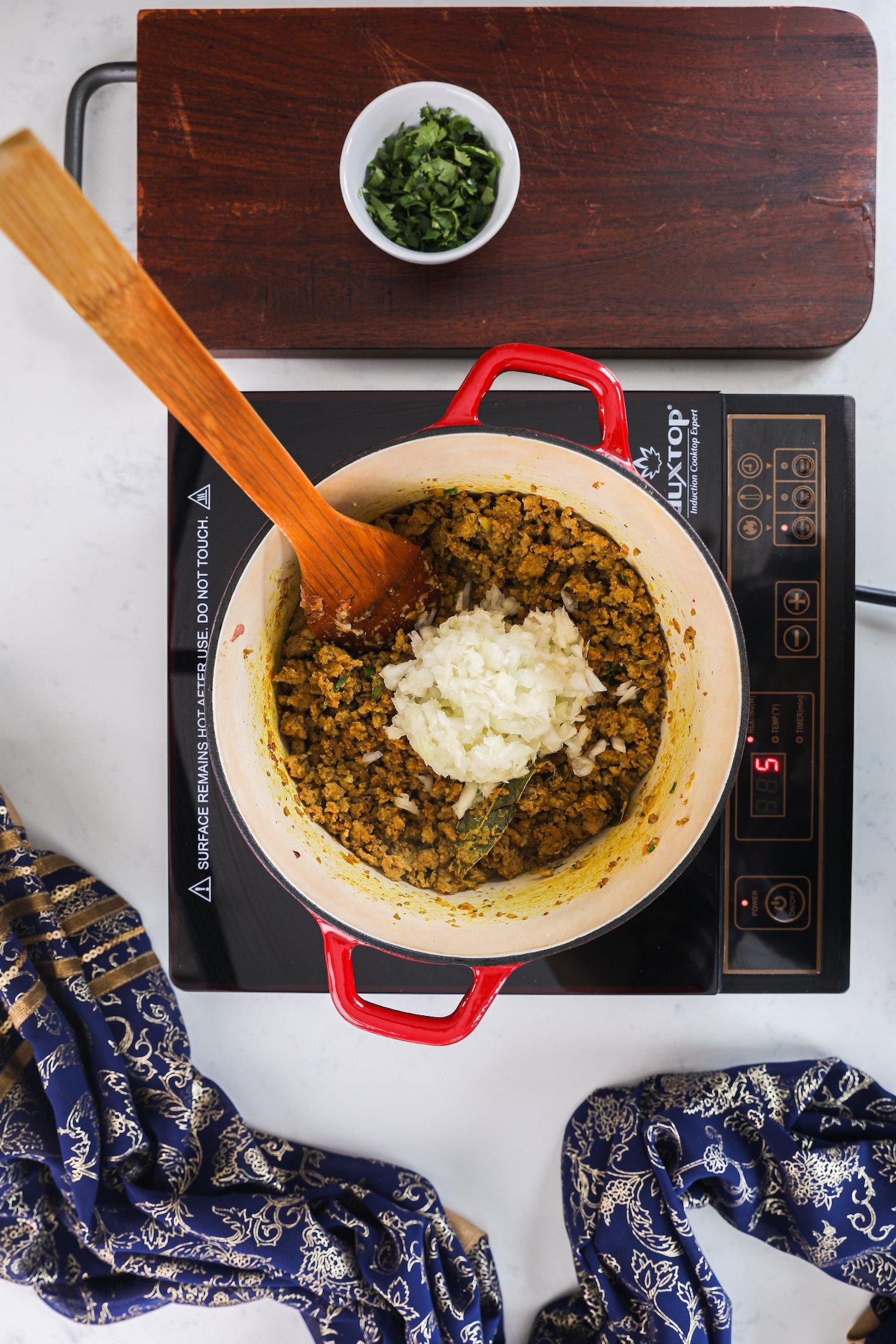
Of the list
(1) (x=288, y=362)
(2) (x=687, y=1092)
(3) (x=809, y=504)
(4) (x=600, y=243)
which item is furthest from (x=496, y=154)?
(2) (x=687, y=1092)

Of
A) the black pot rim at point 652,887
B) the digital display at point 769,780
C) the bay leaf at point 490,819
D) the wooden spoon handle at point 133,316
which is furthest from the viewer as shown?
the digital display at point 769,780

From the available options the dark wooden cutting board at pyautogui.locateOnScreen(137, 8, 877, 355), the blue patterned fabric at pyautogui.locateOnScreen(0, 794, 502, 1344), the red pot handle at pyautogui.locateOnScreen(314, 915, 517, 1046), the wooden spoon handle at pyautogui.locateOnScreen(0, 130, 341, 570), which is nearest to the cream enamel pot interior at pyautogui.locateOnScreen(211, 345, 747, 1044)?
the red pot handle at pyautogui.locateOnScreen(314, 915, 517, 1046)

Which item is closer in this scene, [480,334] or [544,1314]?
[480,334]

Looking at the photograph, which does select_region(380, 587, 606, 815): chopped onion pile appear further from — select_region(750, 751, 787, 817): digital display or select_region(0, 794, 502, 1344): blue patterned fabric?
select_region(0, 794, 502, 1344): blue patterned fabric

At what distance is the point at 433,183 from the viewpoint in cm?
84

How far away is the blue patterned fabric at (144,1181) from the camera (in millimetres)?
943

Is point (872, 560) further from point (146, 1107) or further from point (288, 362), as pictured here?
point (146, 1107)

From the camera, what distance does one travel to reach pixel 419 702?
780mm

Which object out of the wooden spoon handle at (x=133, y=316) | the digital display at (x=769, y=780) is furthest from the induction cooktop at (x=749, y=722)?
the wooden spoon handle at (x=133, y=316)

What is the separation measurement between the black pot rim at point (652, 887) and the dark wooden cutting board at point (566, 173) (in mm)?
271

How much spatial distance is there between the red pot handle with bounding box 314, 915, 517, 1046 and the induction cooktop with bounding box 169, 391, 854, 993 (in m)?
0.16

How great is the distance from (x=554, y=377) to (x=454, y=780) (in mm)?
334

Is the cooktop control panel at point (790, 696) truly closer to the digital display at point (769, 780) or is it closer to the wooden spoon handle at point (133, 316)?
the digital display at point (769, 780)

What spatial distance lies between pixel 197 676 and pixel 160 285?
0.38 metres
